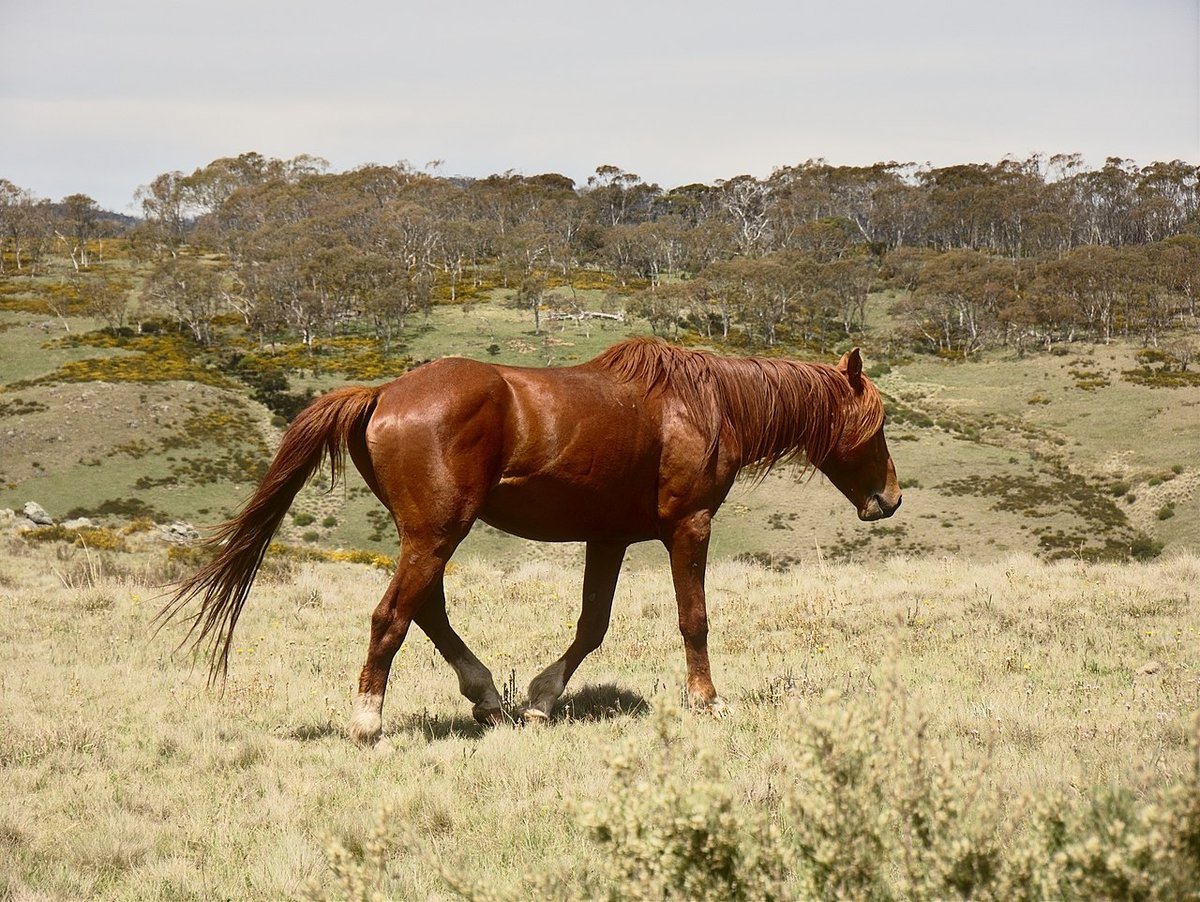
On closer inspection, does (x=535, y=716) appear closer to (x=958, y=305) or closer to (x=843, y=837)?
(x=843, y=837)

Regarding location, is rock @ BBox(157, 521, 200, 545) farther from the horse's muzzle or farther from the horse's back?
the horse's muzzle

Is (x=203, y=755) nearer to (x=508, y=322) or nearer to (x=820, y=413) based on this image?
(x=820, y=413)

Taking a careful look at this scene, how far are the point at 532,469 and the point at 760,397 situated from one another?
1893mm

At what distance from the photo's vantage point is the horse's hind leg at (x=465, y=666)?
266 inches

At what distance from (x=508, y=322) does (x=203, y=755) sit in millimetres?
87673

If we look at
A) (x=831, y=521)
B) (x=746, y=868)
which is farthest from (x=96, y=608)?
(x=831, y=521)

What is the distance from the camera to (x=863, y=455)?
779 centimetres

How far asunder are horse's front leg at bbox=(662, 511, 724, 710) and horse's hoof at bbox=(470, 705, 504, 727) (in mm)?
1282

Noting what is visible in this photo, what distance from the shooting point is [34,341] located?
80.9 meters

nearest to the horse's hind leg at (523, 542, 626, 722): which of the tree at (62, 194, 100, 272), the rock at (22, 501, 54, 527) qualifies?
the rock at (22, 501, 54, 527)

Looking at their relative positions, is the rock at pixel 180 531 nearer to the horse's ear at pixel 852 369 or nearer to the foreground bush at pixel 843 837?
the horse's ear at pixel 852 369

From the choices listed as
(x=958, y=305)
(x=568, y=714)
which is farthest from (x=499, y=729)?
(x=958, y=305)

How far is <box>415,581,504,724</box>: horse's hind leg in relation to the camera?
675 centimetres

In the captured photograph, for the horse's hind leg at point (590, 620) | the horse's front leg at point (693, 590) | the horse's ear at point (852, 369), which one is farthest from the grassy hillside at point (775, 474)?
the horse's front leg at point (693, 590)
